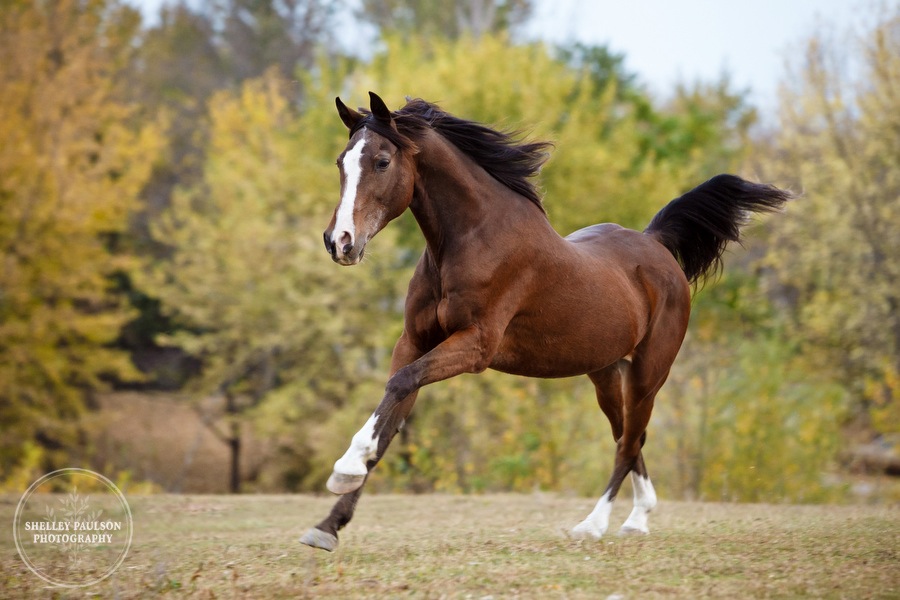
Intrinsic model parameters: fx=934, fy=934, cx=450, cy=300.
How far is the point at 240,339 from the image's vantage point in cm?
2355

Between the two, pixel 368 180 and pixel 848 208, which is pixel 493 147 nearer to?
pixel 368 180

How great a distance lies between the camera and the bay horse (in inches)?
217

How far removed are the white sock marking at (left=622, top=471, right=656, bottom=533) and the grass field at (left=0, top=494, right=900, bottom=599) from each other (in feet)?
0.52

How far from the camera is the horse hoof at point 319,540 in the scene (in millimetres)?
5586

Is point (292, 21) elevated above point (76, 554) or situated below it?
above

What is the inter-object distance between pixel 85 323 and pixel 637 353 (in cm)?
1802

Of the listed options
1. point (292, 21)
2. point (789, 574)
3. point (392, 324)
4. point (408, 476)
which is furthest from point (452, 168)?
point (292, 21)

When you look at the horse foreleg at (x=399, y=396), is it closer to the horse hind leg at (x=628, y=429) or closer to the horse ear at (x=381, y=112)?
the horse ear at (x=381, y=112)

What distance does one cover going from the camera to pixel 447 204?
6.00 metres

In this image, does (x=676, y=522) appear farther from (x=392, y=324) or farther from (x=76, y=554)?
(x=392, y=324)

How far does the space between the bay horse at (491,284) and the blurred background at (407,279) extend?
25.1ft

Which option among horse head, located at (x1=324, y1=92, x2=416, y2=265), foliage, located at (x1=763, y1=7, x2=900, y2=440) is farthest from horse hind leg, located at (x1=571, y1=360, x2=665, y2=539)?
foliage, located at (x1=763, y1=7, x2=900, y2=440)

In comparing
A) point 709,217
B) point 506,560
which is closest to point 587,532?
point 506,560
